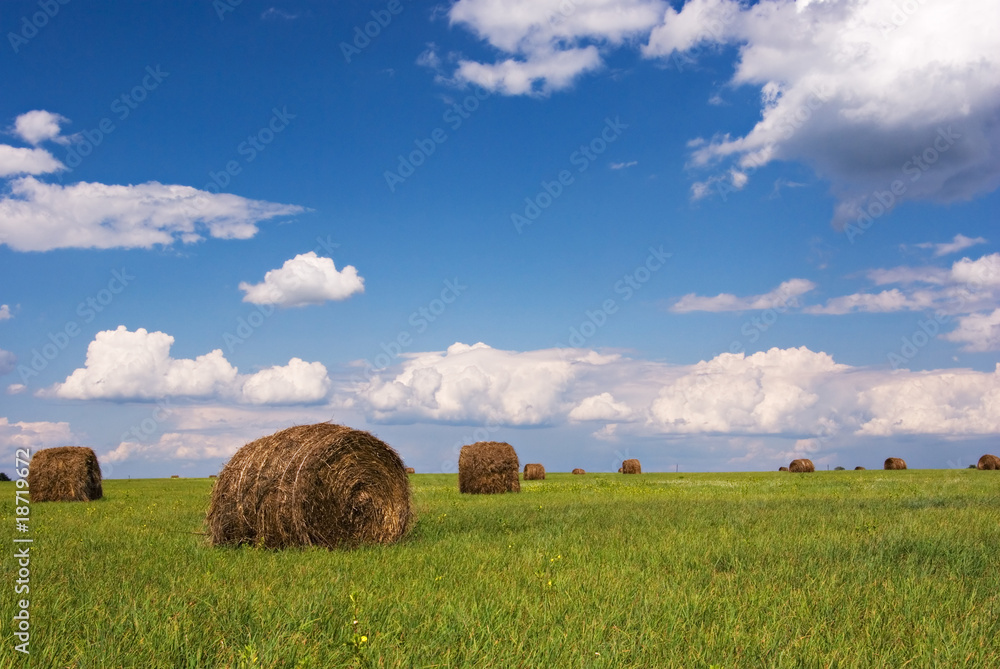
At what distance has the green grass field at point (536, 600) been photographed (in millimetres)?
5250

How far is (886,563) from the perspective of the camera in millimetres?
8930

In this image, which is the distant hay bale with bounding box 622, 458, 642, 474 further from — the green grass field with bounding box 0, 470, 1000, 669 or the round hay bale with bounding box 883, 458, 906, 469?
the green grass field with bounding box 0, 470, 1000, 669

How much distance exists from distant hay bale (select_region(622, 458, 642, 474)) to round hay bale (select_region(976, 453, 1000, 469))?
2636 centimetres

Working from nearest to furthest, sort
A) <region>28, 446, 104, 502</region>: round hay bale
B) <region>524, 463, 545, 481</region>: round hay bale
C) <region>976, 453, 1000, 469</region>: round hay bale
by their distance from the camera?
<region>28, 446, 104, 502</region>: round hay bale < <region>524, 463, 545, 481</region>: round hay bale < <region>976, 453, 1000, 469</region>: round hay bale

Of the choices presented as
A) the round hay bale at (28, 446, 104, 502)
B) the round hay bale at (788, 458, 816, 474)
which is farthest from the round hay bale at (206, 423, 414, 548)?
the round hay bale at (788, 458, 816, 474)

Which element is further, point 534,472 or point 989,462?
point 989,462

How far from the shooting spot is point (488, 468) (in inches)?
1049

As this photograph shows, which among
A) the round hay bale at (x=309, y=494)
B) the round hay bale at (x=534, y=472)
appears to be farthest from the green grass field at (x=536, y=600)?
the round hay bale at (x=534, y=472)

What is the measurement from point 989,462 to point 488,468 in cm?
4679

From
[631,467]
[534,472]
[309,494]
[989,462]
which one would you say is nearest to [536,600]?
[309,494]

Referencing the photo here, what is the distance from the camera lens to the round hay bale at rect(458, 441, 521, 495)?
87.2 feet

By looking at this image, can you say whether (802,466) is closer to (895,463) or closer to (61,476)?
(895,463)

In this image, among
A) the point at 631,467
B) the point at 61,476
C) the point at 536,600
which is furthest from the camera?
the point at 631,467

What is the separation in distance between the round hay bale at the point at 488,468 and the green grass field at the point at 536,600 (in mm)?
14517
